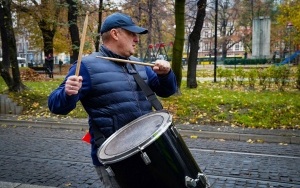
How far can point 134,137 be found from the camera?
238 centimetres

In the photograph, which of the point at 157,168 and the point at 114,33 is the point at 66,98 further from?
the point at 157,168

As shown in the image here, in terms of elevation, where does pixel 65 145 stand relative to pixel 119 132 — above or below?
below

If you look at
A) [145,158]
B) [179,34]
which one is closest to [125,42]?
[145,158]

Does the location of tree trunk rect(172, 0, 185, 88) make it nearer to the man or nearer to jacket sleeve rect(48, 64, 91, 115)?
the man

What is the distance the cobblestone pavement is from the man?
2.96 meters

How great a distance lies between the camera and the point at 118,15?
9.14ft

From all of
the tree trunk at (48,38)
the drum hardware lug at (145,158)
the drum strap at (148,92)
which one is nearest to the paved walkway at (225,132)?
the drum strap at (148,92)

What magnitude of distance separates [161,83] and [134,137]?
2.35 ft

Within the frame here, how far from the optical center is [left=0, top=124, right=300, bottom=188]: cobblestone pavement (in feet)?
18.1

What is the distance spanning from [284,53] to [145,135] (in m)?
54.9

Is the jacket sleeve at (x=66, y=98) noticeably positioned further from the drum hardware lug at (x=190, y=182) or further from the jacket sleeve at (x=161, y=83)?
the drum hardware lug at (x=190, y=182)

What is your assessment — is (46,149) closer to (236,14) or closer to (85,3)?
(85,3)

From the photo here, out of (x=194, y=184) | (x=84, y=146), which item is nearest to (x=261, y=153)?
(x=84, y=146)

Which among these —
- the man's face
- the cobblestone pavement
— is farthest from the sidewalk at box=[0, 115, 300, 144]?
the man's face
